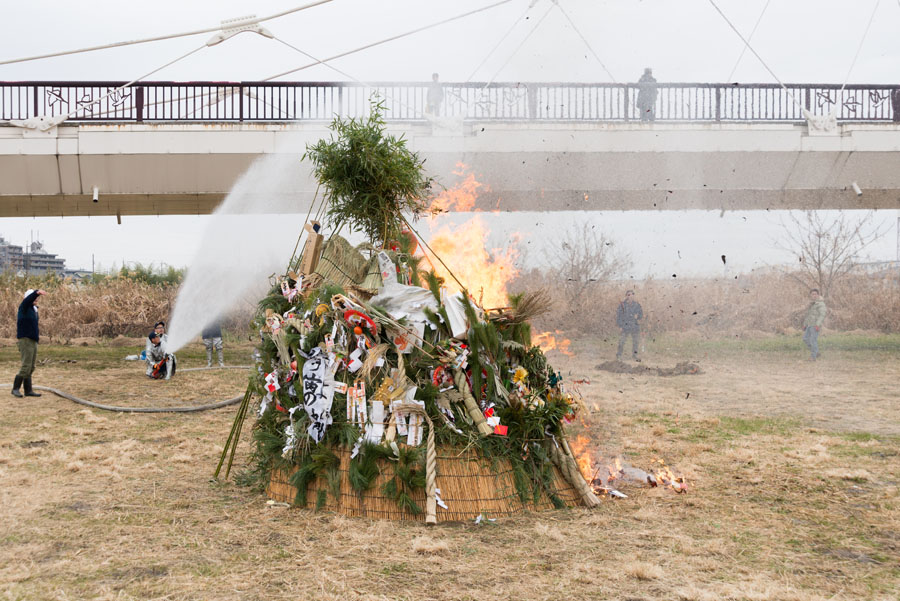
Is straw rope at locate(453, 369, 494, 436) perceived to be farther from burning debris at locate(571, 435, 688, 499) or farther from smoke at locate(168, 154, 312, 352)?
smoke at locate(168, 154, 312, 352)

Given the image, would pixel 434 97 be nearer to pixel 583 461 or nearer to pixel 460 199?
pixel 460 199

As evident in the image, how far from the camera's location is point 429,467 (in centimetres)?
560

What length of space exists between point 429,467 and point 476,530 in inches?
22.7

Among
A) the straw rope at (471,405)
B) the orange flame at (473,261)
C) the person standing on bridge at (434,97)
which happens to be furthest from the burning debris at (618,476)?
the person standing on bridge at (434,97)

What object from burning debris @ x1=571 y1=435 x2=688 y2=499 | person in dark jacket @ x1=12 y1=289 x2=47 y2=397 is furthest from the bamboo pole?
person in dark jacket @ x1=12 y1=289 x2=47 y2=397

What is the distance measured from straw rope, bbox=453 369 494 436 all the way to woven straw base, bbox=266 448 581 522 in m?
0.21

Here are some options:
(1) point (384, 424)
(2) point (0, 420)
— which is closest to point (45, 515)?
(1) point (384, 424)

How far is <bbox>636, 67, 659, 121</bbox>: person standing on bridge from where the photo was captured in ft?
50.7

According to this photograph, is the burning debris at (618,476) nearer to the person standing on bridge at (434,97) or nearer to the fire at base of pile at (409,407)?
the fire at base of pile at (409,407)

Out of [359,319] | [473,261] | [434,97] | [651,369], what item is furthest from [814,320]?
[359,319]

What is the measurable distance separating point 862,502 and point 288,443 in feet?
16.3

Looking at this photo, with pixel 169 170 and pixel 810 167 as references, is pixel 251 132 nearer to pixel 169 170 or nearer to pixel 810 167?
pixel 169 170

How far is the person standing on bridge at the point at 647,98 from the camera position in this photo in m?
15.4

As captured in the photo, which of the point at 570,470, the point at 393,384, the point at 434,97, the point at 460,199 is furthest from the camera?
the point at 434,97
